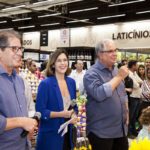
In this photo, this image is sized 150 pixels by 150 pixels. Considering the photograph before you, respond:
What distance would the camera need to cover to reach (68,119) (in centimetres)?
310

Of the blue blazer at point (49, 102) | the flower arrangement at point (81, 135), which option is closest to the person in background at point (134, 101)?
the flower arrangement at point (81, 135)

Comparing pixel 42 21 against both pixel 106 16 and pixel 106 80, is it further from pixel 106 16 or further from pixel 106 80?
pixel 106 80

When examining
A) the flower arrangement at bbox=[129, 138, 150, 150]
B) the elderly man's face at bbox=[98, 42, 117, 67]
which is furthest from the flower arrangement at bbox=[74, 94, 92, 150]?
the flower arrangement at bbox=[129, 138, 150, 150]

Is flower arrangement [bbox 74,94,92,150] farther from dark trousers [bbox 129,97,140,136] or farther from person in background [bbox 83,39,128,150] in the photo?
dark trousers [bbox 129,97,140,136]

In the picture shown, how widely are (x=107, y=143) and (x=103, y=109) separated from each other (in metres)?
0.30

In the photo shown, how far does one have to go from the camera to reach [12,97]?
2.13 meters

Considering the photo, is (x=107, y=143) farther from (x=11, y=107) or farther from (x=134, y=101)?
(x=134, y=101)

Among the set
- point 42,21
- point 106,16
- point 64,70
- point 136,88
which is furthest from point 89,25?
point 64,70

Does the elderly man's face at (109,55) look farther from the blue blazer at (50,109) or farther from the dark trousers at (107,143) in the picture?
the dark trousers at (107,143)

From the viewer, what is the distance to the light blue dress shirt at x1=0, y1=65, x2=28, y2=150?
2086 mm

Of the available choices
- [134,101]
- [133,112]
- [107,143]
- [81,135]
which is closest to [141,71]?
[134,101]

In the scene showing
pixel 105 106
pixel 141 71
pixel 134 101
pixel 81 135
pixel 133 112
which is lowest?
pixel 133 112

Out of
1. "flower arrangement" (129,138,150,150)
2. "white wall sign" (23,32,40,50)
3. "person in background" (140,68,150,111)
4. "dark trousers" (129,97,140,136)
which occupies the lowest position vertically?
"dark trousers" (129,97,140,136)

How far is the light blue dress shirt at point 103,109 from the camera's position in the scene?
2.96 m
